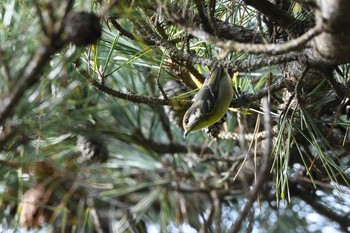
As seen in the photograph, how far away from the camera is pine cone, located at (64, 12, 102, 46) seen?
63cm

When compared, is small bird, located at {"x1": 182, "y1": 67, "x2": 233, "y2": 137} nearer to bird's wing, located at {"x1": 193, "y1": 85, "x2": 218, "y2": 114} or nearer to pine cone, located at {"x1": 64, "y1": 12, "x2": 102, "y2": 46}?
bird's wing, located at {"x1": 193, "y1": 85, "x2": 218, "y2": 114}

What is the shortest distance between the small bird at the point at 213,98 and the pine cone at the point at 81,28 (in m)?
0.72

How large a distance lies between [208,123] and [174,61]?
0.36m

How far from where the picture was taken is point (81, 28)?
63 centimetres

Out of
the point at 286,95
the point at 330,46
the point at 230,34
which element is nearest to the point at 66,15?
the point at 330,46

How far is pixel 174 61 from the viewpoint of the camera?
4.34 feet

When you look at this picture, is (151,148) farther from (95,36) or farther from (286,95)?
(95,36)

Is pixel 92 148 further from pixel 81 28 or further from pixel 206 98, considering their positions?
pixel 81 28

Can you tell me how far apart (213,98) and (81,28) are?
2.91 ft

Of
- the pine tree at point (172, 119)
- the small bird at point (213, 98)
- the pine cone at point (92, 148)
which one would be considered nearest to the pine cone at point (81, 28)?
the pine tree at point (172, 119)

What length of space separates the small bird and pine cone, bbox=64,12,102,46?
0.72 meters

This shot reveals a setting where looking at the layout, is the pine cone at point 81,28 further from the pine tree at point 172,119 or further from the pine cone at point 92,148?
the pine cone at point 92,148

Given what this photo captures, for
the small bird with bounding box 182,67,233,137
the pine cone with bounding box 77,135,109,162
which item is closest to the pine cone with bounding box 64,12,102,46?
the small bird with bounding box 182,67,233,137

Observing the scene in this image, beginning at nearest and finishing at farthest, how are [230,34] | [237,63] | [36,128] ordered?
[237,63]
[230,34]
[36,128]
